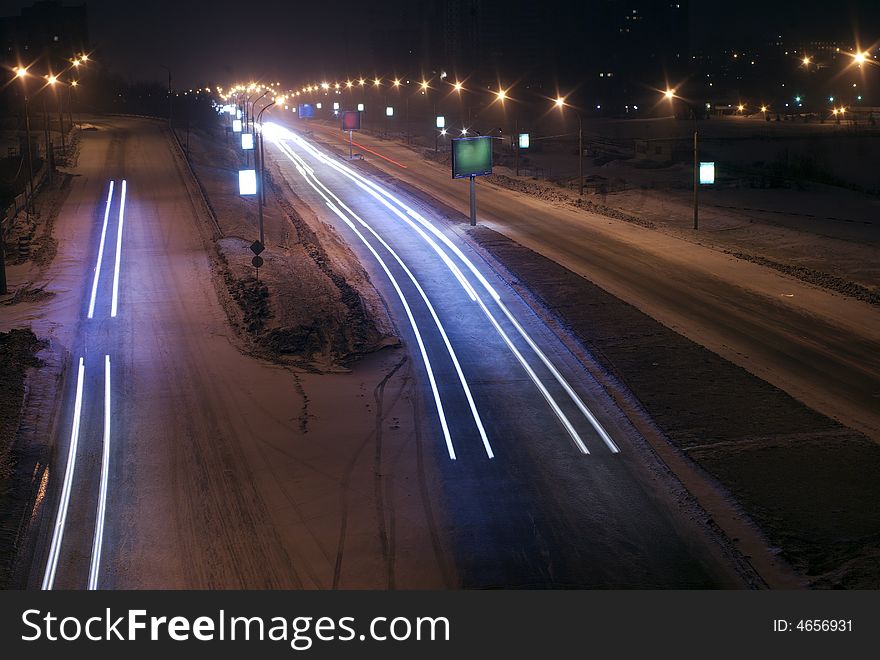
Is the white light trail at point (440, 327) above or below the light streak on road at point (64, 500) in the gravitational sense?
above

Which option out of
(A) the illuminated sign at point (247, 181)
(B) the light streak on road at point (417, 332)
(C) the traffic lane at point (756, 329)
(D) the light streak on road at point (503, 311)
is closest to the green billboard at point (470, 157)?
(D) the light streak on road at point (503, 311)

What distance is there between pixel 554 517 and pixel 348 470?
411 centimetres

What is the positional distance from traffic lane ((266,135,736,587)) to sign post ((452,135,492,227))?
2387 centimetres

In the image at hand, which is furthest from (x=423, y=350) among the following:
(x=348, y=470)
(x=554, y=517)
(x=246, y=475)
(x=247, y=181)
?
(x=247, y=181)

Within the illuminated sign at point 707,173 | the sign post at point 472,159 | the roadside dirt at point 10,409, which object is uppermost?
the sign post at point 472,159

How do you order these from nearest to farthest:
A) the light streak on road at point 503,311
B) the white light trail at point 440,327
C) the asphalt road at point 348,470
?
1. the asphalt road at point 348,470
2. the white light trail at point 440,327
3. the light streak on road at point 503,311

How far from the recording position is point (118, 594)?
32.6ft

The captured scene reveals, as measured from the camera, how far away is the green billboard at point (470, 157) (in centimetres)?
4331

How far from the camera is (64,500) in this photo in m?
15.9

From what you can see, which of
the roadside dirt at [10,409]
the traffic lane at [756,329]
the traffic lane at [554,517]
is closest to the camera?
the traffic lane at [554,517]

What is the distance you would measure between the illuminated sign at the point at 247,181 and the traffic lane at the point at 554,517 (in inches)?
919

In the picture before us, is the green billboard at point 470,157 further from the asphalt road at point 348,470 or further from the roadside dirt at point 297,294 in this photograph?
the asphalt road at point 348,470

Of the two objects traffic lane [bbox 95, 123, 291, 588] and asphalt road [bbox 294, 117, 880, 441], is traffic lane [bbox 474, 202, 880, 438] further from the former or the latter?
traffic lane [bbox 95, 123, 291, 588]

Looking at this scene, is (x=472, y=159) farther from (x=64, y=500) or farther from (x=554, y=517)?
(x=64, y=500)
